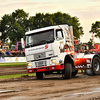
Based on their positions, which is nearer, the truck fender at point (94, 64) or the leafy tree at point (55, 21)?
the truck fender at point (94, 64)

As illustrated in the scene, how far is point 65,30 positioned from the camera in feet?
52.4

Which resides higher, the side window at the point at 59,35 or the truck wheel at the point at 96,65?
the side window at the point at 59,35

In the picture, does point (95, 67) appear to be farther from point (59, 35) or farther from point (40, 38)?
point (40, 38)

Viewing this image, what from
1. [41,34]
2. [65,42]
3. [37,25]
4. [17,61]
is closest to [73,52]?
[65,42]

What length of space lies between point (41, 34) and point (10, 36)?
71999mm

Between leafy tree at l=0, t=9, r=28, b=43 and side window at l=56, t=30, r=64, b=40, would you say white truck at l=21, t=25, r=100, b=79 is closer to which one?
side window at l=56, t=30, r=64, b=40

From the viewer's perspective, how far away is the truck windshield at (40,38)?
1535 cm

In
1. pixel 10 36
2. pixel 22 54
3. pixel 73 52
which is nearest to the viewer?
pixel 73 52

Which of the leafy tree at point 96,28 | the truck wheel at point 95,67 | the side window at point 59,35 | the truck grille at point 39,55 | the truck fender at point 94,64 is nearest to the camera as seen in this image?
the side window at point 59,35

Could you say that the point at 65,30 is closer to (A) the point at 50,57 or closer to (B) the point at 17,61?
(A) the point at 50,57

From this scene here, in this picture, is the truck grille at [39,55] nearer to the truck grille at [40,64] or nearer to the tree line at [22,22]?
the truck grille at [40,64]

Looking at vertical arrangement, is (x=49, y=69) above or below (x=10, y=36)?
below

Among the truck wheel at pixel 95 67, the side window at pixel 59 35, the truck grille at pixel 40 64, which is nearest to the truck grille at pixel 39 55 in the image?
the truck grille at pixel 40 64

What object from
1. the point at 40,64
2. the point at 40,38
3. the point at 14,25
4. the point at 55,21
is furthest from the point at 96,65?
the point at 55,21
